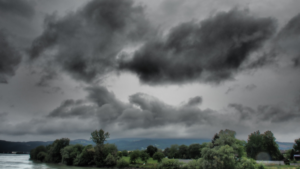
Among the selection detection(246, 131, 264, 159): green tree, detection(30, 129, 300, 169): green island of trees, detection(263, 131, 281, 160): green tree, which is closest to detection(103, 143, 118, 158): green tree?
detection(30, 129, 300, 169): green island of trees

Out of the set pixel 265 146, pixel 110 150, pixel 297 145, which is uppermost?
pixel 297 145

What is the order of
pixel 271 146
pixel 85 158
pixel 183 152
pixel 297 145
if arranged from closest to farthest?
pixel 271 146, pixel 85 158, pixel 297 145, pixel 183 152

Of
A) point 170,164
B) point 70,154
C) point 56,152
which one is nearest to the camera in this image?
point 170,164

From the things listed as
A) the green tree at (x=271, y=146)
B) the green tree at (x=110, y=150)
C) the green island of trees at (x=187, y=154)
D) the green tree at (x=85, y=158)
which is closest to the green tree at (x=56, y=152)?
the green island of trees at (x=187, y=154)

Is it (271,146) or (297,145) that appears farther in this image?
(297,145)

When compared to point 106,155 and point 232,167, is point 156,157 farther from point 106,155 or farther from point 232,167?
point 232,167

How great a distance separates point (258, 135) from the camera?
105438 mm

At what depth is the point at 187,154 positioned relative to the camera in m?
129

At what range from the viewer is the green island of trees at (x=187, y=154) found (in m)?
60.8

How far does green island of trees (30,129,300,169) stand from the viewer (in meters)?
60.8

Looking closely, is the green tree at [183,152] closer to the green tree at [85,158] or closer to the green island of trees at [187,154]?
the green island of trees at [187,154]

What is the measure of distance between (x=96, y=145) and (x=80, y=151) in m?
11.9

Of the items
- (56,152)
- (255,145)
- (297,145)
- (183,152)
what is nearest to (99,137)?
(56,152)

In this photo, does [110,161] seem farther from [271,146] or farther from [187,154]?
[271,146]
